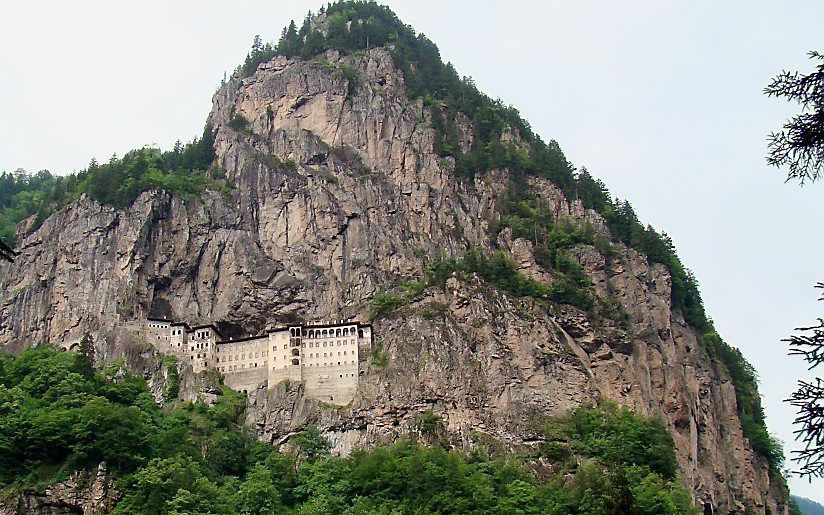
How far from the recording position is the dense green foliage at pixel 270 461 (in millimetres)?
68688

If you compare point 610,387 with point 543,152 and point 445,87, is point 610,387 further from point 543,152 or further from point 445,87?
point 445,87

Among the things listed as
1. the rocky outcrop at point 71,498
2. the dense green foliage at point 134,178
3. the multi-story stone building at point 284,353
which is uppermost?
the dense green foliage at point 134,178

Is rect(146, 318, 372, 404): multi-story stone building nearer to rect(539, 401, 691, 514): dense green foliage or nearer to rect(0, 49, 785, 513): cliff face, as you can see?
rect(0, 49, 785, 513): cliff face

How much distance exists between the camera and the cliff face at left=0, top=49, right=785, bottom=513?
276 feet

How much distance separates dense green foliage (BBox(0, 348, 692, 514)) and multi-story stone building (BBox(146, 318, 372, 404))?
175 inches

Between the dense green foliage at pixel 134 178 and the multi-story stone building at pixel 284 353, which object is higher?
the dense green foliage at pixel 134 178

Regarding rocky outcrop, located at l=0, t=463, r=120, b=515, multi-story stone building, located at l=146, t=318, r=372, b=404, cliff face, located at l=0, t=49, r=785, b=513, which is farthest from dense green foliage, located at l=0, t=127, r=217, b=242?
rocky outcrop, located at l=0, t=463, r=120, b=515

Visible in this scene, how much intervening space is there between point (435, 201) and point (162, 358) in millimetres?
34623

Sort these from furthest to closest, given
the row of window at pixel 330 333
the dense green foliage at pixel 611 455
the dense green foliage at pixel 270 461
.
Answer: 1. the row of window at pixel 330 333
2. the dense green foliage at pixel 611 455
3. the dense green foliage at pixel 270 461

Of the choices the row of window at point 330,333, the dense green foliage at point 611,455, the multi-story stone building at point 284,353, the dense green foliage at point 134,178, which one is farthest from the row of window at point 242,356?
the dense green foliage at point 611,455

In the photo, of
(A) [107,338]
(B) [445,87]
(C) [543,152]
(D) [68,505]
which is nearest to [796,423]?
(D) [68,505]

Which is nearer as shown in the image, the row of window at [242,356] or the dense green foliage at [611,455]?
the dense green foliage at [611,455]

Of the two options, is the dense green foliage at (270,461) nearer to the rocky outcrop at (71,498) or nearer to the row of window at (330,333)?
the rocky outcrop at (71,498)

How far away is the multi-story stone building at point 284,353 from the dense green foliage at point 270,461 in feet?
14.6
